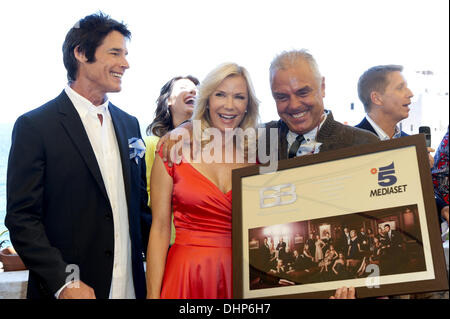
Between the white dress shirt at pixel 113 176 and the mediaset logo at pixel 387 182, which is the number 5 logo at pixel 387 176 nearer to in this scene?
the mediaset logo at pixel 387 182

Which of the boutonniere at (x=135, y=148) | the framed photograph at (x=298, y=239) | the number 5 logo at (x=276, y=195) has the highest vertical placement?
the boutonniere at (x=135, y=148)

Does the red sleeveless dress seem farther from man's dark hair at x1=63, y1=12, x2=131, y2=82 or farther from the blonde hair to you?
man's dark hair at x1=63, y1=12, x2=131, y2=82

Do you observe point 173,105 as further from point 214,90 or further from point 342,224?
point 342,224

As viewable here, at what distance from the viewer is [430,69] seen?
2104 millimetres

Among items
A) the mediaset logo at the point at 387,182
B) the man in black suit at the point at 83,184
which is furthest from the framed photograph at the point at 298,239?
the man in black suit at the point at 83,184

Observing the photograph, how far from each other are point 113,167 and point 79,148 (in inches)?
5.6

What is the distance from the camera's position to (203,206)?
165 centimetres

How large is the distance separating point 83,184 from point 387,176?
947mm

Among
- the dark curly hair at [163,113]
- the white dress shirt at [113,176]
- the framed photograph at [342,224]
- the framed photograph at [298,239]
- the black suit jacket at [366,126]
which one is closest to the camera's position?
the framed photograph at [342,224]

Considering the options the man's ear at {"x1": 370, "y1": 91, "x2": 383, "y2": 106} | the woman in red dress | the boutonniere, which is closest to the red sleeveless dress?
the woman in red dress

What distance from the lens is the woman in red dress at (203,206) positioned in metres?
1.64

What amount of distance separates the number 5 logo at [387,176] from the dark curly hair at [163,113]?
0.94m

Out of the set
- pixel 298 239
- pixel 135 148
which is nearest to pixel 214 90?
pixel 135 148
